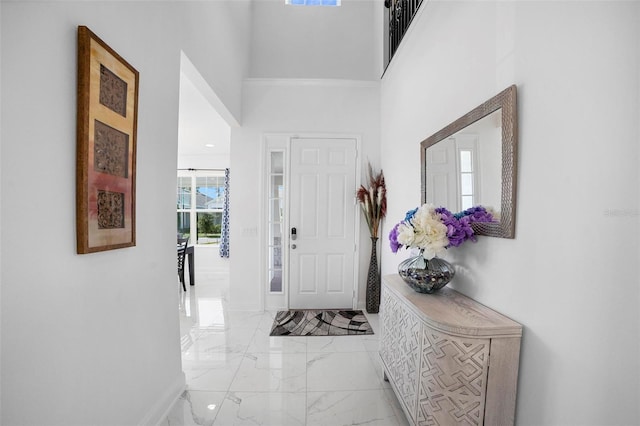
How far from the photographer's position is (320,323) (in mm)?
3203

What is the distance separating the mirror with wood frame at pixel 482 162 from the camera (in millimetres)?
1258

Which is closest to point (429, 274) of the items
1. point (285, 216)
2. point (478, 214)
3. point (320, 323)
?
point (478, 214)

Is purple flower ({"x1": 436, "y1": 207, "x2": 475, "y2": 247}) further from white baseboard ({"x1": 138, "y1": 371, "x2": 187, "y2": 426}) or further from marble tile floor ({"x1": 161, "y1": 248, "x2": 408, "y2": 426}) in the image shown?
white baseboard ({"x1": 138, "y1": 371, "x2": 187, "y2": 426})

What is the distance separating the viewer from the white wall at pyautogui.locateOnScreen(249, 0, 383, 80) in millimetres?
3754

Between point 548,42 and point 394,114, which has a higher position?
point 394,114

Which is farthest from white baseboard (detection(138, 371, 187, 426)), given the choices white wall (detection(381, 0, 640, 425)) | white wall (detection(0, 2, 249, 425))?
white wall (detection(381, 0, 640, 425))

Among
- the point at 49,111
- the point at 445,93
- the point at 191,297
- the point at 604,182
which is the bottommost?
the point at 191,297

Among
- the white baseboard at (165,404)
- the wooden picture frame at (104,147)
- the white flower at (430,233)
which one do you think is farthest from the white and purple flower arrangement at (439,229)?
the white baseboard at (165,404)

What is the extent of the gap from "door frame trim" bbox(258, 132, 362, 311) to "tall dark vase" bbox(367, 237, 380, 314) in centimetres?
18

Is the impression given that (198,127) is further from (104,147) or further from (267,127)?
(104,147)

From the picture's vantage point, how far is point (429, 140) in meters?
2.08

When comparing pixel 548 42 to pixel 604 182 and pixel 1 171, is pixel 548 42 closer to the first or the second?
pixel 604 182

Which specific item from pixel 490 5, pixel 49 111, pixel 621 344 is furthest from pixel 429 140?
pixel 49 111

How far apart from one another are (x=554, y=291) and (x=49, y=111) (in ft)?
6.36
